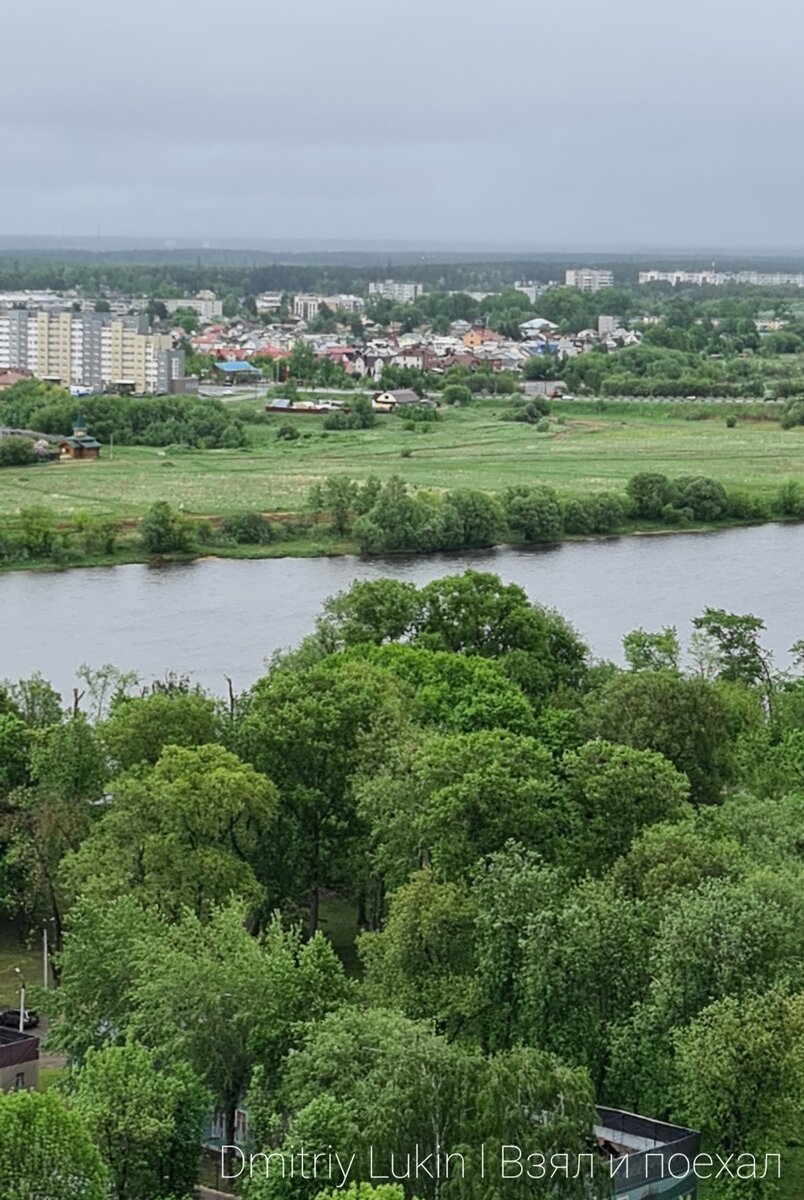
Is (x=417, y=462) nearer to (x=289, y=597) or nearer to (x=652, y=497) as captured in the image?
(x=652, y=497)

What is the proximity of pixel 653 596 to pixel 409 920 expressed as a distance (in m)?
19.0

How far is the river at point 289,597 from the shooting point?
2691 centimetres

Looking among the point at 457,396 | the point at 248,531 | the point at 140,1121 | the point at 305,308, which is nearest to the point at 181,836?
the point at 140,1121

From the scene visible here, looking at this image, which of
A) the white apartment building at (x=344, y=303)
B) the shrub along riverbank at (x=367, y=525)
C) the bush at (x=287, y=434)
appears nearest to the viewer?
the shrub along riverbank at (x=367, y=525)

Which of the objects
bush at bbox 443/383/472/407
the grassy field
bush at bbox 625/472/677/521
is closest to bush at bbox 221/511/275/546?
the grassy field

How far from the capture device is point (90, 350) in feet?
248

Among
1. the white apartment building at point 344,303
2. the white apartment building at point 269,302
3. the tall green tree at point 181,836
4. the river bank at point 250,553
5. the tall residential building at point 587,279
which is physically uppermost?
the tall green tree at point 181,836

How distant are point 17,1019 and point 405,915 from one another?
2.82m

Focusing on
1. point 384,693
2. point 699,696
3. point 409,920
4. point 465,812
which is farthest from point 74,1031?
point 699,696

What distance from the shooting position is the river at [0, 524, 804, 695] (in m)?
26.9

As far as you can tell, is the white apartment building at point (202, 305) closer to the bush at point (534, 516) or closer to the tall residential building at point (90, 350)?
the tall residential building at point (90, 350)

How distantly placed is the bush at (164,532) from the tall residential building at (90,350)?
30.3 metres

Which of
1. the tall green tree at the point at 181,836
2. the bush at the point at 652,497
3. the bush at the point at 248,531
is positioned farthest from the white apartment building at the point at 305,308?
the tall green tree at the point at 181,836

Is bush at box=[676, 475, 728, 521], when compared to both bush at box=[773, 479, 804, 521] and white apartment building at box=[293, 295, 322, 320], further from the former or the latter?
white apartment building at box=[293, 295, 322, 320]
